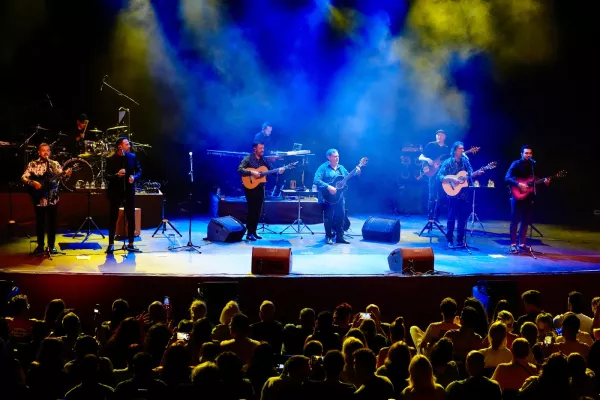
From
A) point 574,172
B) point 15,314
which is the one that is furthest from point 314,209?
point 15,314

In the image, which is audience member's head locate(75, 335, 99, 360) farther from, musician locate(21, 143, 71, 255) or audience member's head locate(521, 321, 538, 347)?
musician locate(21, 143, 71, 255)

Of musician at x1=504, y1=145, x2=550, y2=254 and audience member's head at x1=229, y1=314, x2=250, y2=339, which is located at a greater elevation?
musician at x1=504, y1=145, x2=550, y2=254

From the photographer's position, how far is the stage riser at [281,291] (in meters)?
8.20

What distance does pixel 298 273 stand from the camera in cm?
880

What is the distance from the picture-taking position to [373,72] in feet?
56.6

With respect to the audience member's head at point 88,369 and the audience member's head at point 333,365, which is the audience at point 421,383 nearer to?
the audience member's head at point 333,365

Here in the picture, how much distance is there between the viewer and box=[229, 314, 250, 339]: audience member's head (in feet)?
17.3

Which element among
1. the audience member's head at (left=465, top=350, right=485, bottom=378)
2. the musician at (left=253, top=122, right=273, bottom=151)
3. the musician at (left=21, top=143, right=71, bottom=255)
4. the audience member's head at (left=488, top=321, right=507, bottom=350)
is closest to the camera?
the audience member's head at (left=465, top=350, right=485, bottom=378)

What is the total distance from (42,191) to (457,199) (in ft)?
25.6

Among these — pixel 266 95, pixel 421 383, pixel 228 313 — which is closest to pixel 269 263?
pixel 228 313

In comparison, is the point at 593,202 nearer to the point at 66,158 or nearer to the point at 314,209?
the point at 314,209

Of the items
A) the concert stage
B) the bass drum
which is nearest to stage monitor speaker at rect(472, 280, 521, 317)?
Answer: the concert stage

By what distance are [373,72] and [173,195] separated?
7.04 m

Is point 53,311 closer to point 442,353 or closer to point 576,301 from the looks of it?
point 442,353
